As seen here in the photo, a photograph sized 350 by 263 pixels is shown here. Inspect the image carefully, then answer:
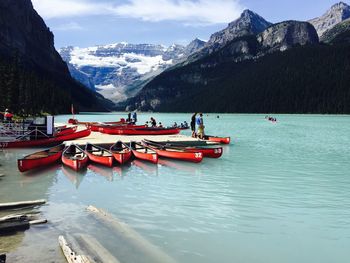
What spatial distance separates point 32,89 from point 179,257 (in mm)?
133329

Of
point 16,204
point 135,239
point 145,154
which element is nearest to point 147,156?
point 145,154

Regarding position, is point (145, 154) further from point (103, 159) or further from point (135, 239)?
point (135, 239)

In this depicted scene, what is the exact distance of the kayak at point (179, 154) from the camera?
35.7m

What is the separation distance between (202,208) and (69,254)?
357 inches

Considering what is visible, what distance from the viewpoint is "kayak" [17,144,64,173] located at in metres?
29.4

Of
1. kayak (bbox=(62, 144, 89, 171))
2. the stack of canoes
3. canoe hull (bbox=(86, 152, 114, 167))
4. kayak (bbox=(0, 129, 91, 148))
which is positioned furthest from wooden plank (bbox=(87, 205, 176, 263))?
kayak (bbox=(0, 129, 91, 148))

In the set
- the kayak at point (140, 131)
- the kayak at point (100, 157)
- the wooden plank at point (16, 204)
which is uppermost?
the kayak at point (140, 131)

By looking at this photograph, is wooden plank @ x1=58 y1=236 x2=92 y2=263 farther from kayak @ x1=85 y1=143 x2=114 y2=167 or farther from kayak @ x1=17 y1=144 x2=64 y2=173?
kayak @ x1=85 y1=143 x2=114 y2=167

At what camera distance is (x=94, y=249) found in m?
13.3

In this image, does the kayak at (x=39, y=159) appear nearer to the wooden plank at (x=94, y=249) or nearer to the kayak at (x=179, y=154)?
the kayak at (x=179, y=154)

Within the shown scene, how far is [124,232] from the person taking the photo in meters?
15.4

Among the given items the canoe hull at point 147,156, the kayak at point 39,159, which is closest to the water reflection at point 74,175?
the kayak at point 39,159

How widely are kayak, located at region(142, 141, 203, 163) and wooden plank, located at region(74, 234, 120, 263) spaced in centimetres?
2140

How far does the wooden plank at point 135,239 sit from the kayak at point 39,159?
1382cm
